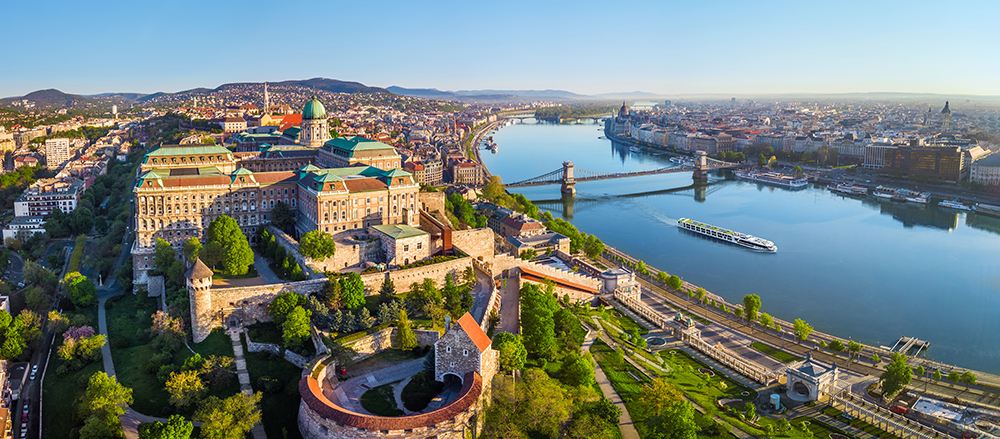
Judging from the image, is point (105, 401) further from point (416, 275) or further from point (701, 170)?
point (701, 170)

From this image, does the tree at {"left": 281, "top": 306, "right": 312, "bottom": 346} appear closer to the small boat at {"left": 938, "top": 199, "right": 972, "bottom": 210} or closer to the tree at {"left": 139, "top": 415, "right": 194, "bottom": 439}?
the tree at {"left": 139, "top": 415, "right": 194, "bottom": 439}

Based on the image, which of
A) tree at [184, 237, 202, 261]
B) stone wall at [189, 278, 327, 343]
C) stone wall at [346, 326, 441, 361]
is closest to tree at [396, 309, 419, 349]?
stone wall at [346, 326, 441, 361]

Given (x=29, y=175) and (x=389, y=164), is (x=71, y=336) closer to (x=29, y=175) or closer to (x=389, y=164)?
(x=389, y=164)

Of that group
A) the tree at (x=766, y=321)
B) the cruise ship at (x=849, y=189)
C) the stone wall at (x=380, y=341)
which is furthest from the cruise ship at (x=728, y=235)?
the stone wall at (x=380, y=341)

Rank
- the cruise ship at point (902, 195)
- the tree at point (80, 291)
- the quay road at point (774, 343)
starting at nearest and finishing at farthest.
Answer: the quay road at point (774, 343) → the tree at point (80, 291) → the cruise ship at point (902, 195)

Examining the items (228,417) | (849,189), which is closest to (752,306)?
(228,417)

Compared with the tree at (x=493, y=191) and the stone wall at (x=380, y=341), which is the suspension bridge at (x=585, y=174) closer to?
the tree at (x=493, y=191)

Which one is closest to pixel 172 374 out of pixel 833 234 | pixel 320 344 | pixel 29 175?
pixel 320 344
